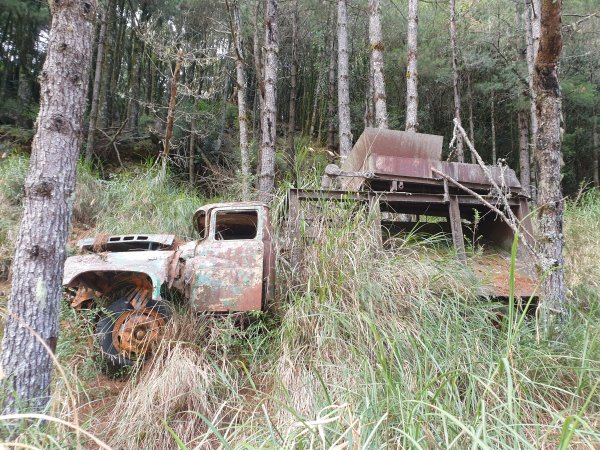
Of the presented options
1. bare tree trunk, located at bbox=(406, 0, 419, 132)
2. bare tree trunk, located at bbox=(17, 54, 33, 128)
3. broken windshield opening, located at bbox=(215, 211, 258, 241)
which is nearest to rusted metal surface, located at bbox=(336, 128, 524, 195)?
broken windshield opening, located at bbox=(215, 211, 258, 241)

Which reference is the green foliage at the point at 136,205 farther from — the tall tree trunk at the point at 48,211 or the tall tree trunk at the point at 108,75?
the tall tree trunk at the point at 108,75

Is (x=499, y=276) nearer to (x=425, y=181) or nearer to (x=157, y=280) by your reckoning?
(x=425, y=181)

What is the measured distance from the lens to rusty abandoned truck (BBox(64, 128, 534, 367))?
447 centimetres

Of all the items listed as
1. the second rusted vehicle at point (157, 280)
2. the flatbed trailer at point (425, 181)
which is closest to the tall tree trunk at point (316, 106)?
the flatbed trailer at point (425, 181)

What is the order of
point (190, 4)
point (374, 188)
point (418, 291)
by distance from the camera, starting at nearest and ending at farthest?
point (418, 291)
point (374, 188)
point (190, 4)

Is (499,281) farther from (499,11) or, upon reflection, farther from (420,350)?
(499,11)

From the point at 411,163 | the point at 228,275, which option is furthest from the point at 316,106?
the point at 228,275

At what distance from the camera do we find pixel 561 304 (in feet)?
11.3

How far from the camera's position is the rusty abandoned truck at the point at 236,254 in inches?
176

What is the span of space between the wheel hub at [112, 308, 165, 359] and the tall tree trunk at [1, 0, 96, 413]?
1.31 metres

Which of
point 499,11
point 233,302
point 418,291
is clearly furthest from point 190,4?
point 418,291

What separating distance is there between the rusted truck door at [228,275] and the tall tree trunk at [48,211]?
171cm

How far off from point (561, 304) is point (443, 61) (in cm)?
1408

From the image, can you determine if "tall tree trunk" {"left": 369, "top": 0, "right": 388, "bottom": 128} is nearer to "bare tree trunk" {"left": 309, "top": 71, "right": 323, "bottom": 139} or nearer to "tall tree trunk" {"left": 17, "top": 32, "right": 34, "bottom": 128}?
"bare tree trunk" {"left": 309, "top": 71, "right": 323, "bottom": 139}
